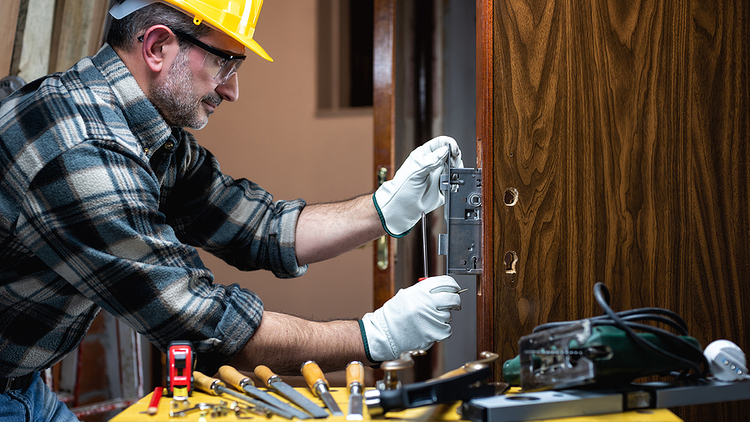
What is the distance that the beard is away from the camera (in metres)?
1.18

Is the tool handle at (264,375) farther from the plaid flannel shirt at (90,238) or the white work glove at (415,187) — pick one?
the white work glove at (415,187)

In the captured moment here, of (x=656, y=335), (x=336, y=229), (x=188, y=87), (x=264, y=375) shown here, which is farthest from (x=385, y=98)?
(x=656, y=335)

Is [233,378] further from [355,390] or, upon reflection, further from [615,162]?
[615,162]

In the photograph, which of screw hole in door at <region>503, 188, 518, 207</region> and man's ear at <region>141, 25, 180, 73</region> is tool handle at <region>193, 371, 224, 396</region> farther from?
man's ear at <region>141, 25, 180, 73</region>

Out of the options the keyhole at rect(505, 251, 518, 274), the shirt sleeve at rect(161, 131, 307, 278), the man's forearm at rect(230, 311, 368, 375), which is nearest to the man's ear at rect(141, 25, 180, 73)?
the shirt sleeve at rect(161, 131, 307, 278)

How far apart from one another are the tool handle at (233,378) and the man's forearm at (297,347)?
4.1 inches

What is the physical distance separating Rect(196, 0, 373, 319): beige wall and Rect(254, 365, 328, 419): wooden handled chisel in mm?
1797

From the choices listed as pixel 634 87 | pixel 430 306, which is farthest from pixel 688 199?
pixel 430 306

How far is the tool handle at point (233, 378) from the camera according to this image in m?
0.81

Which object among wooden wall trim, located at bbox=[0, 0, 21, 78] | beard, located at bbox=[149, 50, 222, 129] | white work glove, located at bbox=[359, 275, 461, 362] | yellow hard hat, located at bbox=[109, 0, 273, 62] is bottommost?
white work glove, located at bbox=[359, 275, 461, 362]

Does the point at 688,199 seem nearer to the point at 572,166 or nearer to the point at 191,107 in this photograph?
the point at 572,166

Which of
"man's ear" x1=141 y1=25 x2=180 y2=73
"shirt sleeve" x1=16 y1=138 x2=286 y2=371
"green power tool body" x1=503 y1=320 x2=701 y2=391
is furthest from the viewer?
"man's ear" x1=141 y1=25 x2=180 y2=73

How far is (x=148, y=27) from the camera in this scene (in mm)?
1154

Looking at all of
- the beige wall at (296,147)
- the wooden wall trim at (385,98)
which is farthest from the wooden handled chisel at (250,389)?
the beige wall at (296,147)
